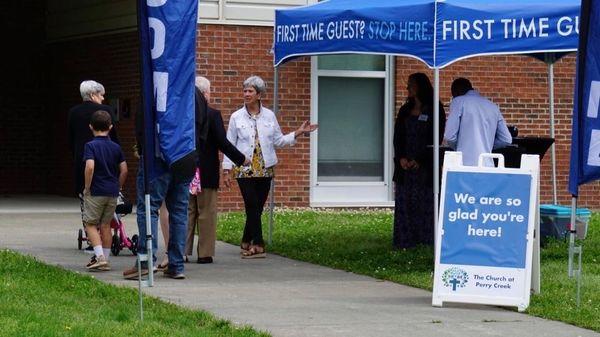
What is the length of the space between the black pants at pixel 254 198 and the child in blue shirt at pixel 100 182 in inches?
67.0

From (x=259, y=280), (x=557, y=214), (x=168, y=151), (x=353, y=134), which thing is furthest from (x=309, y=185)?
(x=168, y=151)

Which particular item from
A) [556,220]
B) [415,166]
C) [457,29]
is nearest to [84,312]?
[457,29]

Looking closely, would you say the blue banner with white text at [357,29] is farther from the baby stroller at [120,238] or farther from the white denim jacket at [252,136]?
the baby stroller at [120,238]

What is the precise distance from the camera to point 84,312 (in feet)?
32.8

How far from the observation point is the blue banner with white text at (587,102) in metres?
10.2

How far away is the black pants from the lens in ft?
46.6

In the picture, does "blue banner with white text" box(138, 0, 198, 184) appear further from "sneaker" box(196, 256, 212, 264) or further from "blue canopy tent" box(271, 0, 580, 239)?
"sneaker" box(196, 256, 212, 264)

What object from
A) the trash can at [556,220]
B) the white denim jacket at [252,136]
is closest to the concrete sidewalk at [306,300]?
the white denim jacket at [252,136]

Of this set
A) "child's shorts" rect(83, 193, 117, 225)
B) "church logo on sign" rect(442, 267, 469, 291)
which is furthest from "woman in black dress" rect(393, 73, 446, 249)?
"church logo on sign" rect(442, 267, 469, 291)

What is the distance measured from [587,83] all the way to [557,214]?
4991 mm

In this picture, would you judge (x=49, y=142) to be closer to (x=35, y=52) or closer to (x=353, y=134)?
(x=35, y=52)

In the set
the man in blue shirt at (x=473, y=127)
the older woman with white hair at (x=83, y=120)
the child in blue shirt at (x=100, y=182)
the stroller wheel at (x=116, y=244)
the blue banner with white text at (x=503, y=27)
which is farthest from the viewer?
the stroller wheel at (x=116, y=244)

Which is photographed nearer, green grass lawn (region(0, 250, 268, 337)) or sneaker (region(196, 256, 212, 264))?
green grass lawn (region(0, 250, 268, 337))

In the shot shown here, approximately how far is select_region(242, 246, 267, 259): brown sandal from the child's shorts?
199 cm
